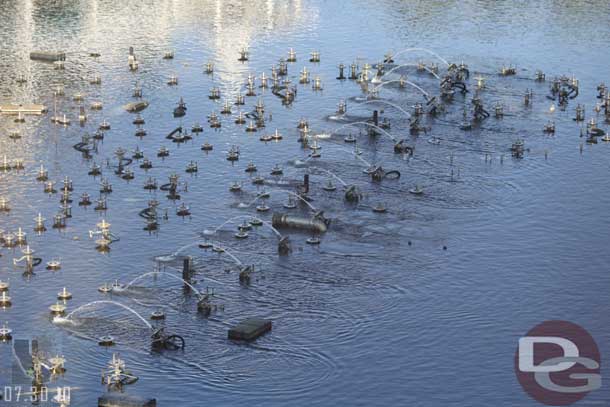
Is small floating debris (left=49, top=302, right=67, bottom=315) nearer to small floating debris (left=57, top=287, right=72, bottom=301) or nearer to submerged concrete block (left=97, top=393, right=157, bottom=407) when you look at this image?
small floating debris (left=57, top=287, right=72, bottom=301)

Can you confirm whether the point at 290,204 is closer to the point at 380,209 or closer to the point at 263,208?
→ the point at 263,208

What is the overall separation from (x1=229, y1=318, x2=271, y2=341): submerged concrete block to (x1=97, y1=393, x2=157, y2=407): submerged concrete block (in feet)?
52.3

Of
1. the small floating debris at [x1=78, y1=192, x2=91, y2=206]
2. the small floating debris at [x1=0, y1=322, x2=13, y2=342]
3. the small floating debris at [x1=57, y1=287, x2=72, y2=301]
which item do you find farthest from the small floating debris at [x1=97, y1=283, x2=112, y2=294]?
the small floating debris at [x1=78, y1=192, x2=91, y2=206]

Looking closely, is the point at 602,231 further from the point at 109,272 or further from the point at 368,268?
the point at 109,272

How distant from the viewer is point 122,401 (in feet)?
468

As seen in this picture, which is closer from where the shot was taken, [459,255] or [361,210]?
[459,255]

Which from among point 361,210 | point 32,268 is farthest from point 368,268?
point 32,268

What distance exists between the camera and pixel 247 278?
174 metres

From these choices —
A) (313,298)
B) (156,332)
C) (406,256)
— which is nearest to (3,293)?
(156,332)

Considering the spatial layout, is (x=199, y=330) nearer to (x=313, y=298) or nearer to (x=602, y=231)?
(x=313, y=298)

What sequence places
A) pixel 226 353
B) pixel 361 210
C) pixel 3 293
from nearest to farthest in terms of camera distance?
1. pixel 226 353
2. pixel 3 293
3. pixel 361 210

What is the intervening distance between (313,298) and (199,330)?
1445 cm

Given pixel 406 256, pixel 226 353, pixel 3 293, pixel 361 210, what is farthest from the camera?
pixel 361 210

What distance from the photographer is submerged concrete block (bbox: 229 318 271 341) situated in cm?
15800
